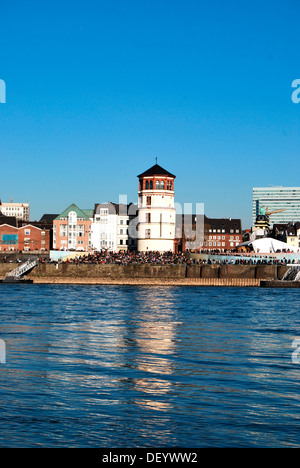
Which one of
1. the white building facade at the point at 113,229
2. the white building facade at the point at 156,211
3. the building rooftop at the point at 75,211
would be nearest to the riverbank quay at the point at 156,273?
the white building facade at the point at 156,211

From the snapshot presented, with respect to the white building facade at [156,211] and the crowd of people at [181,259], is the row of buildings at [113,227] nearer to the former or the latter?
the white building facade at [156,211]

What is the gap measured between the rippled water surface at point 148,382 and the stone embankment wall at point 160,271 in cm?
4513

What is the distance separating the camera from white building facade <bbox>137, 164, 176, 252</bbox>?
10712cm

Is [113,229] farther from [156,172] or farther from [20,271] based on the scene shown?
[20,271]

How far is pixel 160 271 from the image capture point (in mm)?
86562

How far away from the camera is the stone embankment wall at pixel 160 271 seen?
86188 millimetres

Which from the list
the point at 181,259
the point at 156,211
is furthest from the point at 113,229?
the point at 181,259

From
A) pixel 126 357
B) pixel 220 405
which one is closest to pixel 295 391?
pixel 220 405

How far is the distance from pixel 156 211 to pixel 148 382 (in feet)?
285

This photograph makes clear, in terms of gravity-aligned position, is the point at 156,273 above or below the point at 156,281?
above

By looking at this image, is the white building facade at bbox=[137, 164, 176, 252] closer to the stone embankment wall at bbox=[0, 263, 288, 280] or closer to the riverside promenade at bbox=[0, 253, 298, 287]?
the riverside promenade at bbox=[0, 253, 298, 287]

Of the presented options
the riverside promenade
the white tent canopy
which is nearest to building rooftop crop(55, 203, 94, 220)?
the riverside promenade

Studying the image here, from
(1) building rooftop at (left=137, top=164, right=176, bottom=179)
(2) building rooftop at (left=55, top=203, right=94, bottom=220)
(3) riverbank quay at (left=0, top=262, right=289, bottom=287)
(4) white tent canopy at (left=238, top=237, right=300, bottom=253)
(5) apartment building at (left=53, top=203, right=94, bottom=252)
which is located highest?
(1) building rooftop at (left=137, top=164, right=176, bottom=179)

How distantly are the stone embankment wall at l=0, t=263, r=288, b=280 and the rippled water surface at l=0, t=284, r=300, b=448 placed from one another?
45.1 m
